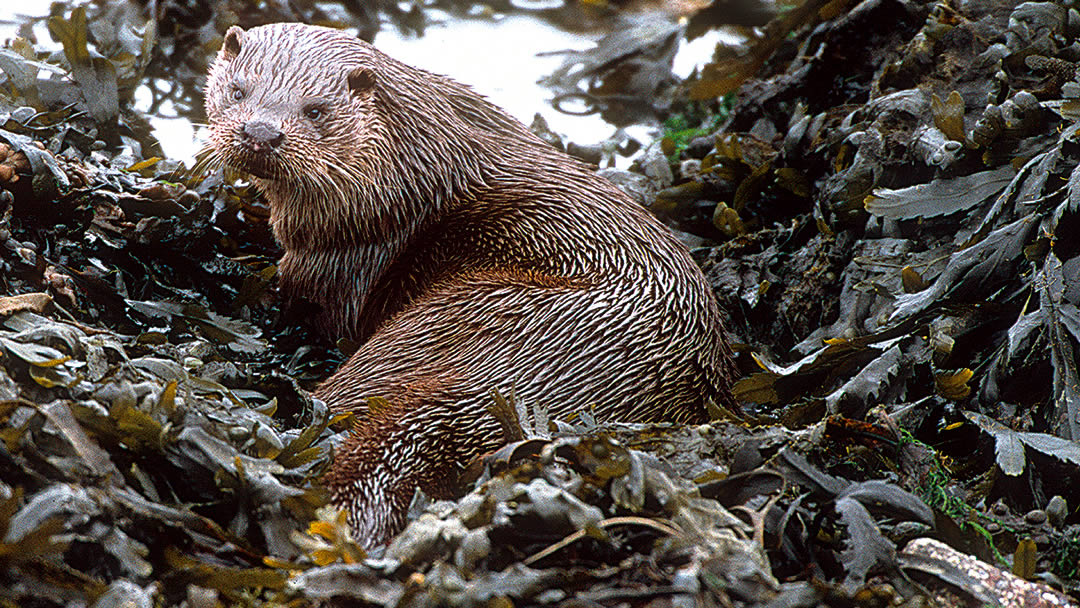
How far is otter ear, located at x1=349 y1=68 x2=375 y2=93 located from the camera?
110 inches

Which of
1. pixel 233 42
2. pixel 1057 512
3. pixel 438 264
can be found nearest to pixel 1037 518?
pixel 1057 512

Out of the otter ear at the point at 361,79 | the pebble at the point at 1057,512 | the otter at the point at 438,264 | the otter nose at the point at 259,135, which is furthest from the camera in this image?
the otter ear at the point at 361,79

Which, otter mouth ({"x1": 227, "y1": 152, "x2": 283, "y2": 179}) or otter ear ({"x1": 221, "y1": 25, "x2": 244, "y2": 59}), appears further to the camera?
otter ear ({"x1": 221, "y1": 25, "x2": 244, "y2": 59})

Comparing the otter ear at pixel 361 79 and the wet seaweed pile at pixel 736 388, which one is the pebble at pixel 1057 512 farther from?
the otter ear at pixel 361 79

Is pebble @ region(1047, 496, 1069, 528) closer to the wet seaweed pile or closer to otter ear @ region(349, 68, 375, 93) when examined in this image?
the wet seaweed pile

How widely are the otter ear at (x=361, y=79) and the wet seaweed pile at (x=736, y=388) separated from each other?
689 mm

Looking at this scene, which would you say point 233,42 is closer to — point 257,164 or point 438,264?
point 257,164

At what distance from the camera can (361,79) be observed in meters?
2.81

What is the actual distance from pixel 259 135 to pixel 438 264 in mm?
682

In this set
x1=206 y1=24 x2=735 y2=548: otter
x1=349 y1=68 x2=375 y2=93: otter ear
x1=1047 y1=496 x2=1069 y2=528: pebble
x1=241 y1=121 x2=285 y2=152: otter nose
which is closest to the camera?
x1=1047 y1=496 x2=1069 y2=528: pebble

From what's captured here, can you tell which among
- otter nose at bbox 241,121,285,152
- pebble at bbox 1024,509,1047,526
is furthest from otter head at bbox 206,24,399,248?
pebble at bbox 1024,509,1047,526

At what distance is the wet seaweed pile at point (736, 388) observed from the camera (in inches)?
56.8

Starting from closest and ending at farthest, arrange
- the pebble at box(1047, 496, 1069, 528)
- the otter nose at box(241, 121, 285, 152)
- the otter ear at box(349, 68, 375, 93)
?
1. the pebble at box(1047, 496, 1069, 528)
2. the otter nose at box(241, 121, 285, 152)
3. the otter ear at box(349, 68, 375, 93)

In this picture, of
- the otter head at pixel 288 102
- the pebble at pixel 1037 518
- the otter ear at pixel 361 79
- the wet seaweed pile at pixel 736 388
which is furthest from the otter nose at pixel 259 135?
the pebble at pixel 1037 518
